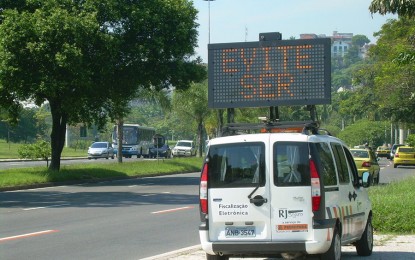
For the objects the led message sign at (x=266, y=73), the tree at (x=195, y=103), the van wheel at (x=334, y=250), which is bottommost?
the van wheel at (x=334, y=250)

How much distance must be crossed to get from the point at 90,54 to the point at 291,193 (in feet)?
87.7

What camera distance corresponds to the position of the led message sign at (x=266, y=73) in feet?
44.5

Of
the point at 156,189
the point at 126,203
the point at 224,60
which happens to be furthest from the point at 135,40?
the point at 224,60

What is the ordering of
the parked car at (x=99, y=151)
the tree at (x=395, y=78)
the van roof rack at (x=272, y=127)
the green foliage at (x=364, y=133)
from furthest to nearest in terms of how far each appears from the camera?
the green foliage at (x=364, y=133) < the parked car at (x=99, y=151) < the tree at (x=395, y=78) < the van roof rack at (x=272, y=127)

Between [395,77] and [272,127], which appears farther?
[395,77]

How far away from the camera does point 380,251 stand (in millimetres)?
13531

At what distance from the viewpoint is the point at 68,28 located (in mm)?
33688

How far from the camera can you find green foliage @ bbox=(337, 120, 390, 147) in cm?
11306

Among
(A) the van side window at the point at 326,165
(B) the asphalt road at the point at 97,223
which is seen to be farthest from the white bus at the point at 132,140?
(A) the van side window at the point at 326,165

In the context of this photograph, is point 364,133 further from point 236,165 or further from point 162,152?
point 236,165

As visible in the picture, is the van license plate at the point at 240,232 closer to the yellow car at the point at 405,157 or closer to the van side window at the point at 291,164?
the van side window at the point at 291,164

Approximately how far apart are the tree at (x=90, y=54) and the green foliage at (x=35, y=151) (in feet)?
5.39

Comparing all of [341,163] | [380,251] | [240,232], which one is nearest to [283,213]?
[240,232]

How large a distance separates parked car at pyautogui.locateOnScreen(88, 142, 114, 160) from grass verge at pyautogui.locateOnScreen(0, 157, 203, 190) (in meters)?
23.6
